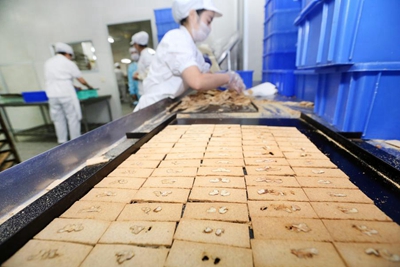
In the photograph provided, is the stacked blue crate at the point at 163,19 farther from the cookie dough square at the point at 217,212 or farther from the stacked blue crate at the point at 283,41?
the cookie dough square at the point at 217,212

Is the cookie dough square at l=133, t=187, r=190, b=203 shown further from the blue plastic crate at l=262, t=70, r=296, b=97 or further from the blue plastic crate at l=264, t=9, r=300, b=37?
the blue plastic crate at l=264, t=9, r=300, b=37

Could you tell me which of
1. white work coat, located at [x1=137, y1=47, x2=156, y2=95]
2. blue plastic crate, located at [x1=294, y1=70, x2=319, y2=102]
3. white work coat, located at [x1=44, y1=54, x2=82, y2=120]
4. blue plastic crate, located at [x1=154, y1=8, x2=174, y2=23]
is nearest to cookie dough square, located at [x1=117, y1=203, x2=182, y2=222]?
blue plastic crate, located at [x1=294, y1=70, x2=319, y2=102]

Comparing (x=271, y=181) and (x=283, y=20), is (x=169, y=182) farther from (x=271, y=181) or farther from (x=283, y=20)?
(x=283, y=20)

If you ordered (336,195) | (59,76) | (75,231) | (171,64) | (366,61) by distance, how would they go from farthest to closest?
(59,76) < (171,64) < (366,61) < (336,195) < (75,231)

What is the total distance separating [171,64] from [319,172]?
1.79 metres

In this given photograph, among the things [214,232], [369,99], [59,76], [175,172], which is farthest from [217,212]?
[59,76]

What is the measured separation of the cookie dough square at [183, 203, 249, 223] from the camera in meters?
0.65

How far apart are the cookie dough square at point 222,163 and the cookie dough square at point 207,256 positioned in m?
0.46

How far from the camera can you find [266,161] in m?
0.99

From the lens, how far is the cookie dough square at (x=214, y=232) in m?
0.56

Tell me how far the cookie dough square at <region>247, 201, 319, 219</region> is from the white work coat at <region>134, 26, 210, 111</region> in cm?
165

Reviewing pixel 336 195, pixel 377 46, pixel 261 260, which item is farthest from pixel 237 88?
pixel 261 260

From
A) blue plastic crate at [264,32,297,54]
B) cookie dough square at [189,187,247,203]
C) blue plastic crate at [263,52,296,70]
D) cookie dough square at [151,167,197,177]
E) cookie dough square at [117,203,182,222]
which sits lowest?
cookie dough square at [117,203,182,222]

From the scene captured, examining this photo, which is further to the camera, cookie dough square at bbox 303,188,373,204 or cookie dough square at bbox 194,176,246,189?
cookie dough square at bbox 194,176,246,189
